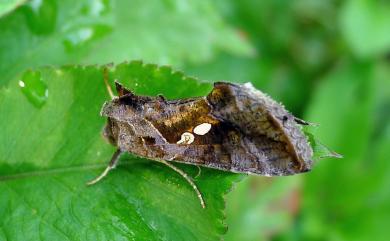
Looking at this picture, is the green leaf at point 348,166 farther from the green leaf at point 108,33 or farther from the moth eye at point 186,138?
the moth eye at point 186,138

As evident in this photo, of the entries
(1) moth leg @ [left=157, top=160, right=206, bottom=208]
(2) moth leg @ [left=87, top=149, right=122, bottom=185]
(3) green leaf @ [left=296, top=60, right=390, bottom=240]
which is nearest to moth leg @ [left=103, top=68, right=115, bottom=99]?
(2) moth leg @ [left=87, top=149, right=122, bottom=185]

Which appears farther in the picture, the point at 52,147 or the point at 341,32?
the point at 341,32

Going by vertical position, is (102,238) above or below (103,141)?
below

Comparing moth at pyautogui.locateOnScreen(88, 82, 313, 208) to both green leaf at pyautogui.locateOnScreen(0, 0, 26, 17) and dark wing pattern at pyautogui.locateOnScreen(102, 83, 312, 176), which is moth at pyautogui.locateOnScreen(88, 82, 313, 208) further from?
green leaf at pyautogui.locateOnScreen(0, 0, 26, 17)

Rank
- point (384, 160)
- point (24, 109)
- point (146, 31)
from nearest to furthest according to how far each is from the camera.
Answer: point (24, 109) < point (146, 31) < point (384, 160)

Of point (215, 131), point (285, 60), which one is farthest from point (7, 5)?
point (285, 60)

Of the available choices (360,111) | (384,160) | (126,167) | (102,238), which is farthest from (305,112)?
(102,238)

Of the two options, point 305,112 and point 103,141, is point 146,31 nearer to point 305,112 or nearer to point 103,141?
point 103,141
